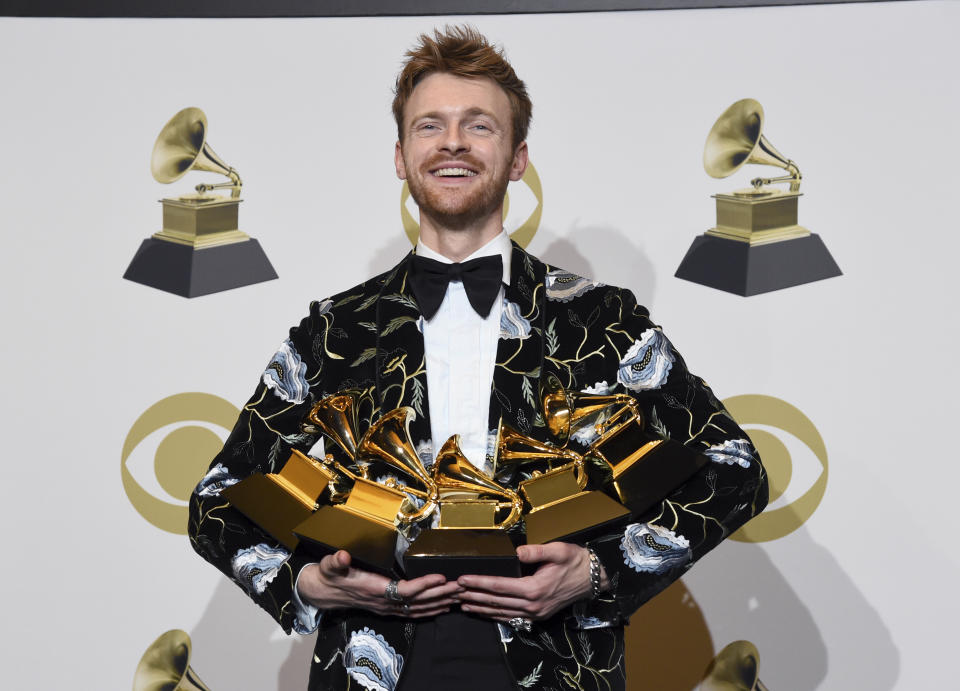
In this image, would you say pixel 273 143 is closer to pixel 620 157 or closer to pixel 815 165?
→ pixel 620 157

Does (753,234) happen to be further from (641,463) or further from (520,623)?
(520,623)

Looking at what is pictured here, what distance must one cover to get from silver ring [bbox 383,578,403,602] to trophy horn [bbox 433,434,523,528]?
0.13 m

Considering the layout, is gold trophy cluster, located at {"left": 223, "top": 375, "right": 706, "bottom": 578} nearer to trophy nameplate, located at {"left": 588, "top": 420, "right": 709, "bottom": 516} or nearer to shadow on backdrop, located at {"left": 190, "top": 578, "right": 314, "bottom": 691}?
trophy nameplate, located at {"left": 588, "top": 420, "right": 709, "bottom": 516}

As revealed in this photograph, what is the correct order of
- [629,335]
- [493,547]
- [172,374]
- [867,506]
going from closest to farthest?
1. [493,547]
2. [629,335]
3. [867,506]
4. [172,374]

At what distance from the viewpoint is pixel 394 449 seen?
135 cm

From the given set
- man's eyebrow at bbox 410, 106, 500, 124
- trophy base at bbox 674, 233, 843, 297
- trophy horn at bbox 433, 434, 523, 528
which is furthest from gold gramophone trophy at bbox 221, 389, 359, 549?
trophy base at bbox 674, 233, 843, 297

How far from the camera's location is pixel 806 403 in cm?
214

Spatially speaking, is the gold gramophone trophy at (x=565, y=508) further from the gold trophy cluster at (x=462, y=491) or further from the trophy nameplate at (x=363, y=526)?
the trophy nameplate at (x=363, y=526)

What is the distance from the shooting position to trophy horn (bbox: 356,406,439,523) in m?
1.34

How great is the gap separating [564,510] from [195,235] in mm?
1297

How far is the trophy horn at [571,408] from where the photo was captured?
1.36 m

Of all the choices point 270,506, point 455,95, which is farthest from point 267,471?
point 455,95

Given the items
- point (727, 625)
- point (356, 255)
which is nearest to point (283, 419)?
point (356, 255)

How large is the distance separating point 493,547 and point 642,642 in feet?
3.44
